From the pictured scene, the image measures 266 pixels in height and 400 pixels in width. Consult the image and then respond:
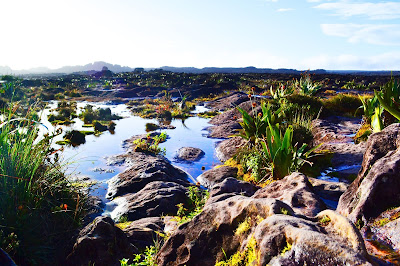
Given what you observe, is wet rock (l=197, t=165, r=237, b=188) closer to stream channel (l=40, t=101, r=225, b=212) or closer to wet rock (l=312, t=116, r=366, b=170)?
stream channel (l=40, t=101, r=225, b=212)

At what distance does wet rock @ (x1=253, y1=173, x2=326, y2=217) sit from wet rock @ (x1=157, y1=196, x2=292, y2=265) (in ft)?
3.49

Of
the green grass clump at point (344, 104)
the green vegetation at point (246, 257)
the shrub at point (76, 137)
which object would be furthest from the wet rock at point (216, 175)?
the green grass clump at point (344, 104)

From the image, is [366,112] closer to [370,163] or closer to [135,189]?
[370,163]

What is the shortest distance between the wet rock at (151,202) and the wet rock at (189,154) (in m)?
3.65

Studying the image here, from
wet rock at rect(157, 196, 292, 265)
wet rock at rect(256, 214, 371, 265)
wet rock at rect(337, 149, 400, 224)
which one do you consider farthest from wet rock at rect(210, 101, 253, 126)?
wet rock at rect(256, 214, 371, 265)

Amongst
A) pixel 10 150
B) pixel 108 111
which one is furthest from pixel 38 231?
pixel 108 111

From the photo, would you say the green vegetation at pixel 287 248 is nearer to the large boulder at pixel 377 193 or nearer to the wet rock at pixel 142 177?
the large boulder at pixel 377 193

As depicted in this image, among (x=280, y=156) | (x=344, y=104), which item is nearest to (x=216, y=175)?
(x=280, y=156)

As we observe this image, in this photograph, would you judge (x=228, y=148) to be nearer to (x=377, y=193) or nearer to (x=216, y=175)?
(x=216, y=175)

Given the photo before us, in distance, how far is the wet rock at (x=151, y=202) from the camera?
623 cm

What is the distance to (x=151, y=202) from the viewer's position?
21.1 feet

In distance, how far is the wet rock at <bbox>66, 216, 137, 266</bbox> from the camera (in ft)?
12.8

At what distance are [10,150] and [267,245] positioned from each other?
3833 millimetres

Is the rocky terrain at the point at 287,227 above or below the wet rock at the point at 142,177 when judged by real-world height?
above
